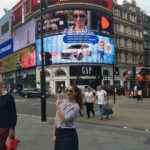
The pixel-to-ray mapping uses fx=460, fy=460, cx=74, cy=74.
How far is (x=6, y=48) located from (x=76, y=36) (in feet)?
118

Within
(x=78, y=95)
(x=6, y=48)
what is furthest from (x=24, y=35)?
A: (x=78, y=95)

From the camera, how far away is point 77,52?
262ft

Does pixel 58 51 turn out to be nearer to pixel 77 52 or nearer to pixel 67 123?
pixel 77 52

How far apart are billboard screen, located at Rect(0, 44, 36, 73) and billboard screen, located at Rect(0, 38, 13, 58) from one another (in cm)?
105

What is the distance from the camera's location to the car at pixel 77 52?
3123 inches

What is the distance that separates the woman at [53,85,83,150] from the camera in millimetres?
6789

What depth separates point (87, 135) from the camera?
1385 cm

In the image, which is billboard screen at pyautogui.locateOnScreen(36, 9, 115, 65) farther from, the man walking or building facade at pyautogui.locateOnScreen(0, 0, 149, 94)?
the man walking

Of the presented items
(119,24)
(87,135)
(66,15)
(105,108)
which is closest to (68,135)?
(87,135)

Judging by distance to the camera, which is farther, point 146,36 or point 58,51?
point 146,36

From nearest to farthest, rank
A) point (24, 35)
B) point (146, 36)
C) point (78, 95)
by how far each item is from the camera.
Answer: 1. point (78, 95)
2. point (24, 35)
3. point (146, 36)

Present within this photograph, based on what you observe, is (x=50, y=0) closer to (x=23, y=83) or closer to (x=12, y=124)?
(x=23, y=83)

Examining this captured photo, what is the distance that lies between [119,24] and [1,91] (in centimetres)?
8528

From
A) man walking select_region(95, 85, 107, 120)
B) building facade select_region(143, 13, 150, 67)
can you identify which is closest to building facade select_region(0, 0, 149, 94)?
building facade select_region(143, 13, 150, 67)
